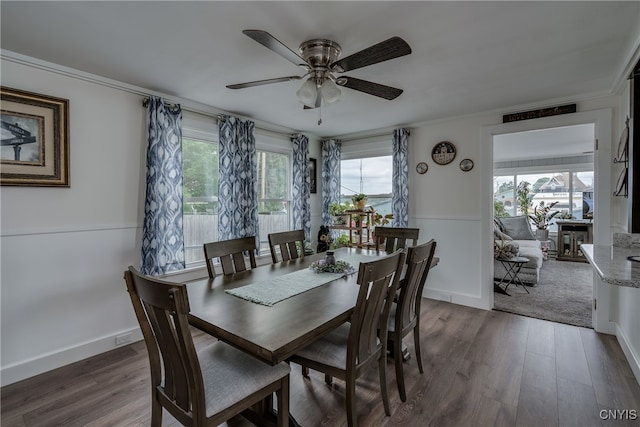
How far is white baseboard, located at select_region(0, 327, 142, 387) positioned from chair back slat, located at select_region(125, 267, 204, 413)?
170 centimetres

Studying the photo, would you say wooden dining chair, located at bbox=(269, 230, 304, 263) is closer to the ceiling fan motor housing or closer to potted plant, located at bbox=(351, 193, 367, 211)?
potted plant, located at bbox=(351, 193, 367, 211)

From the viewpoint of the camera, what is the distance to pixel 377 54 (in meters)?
1.65

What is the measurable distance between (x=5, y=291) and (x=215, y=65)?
2.31 meters

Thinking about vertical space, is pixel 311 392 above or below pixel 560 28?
below

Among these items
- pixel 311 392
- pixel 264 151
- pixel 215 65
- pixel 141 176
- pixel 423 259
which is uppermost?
pixel 215 65

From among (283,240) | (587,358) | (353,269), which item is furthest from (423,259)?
(587,358)

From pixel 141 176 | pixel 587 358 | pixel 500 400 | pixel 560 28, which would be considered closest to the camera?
pixel 560 28

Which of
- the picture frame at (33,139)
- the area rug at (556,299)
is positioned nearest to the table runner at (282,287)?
the picture frame at (33,139)

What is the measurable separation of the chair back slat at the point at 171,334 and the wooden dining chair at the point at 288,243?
5.02 ft

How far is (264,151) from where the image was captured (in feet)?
13.8

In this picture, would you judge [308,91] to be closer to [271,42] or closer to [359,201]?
[271,42]

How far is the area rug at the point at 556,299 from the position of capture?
3.44 m

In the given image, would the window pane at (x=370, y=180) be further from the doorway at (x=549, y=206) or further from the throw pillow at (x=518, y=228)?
the throw pillow at (x=518, y=228)

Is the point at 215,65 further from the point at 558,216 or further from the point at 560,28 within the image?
the point at 558,216
